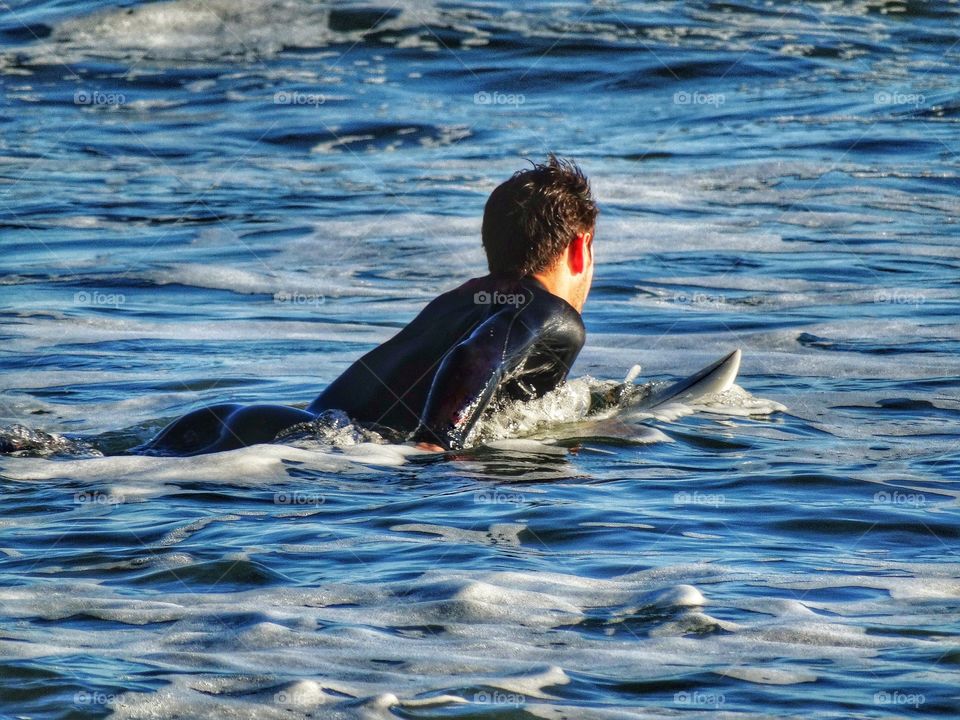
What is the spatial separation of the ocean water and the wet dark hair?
2.29 ft

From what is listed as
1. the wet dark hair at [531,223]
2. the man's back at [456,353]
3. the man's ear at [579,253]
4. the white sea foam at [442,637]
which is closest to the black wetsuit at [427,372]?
the man's back at [456,353]

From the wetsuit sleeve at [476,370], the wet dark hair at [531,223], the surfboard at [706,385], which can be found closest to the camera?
the wetsuit sleeve at [476,370]

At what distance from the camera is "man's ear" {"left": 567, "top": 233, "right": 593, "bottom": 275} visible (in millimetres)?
6066

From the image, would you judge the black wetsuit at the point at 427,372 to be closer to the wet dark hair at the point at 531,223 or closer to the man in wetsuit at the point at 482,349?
the man in wetsuit at the point at 482,349

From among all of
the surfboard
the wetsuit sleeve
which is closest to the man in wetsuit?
the wetsuit sleeve

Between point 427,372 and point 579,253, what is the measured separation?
89cm

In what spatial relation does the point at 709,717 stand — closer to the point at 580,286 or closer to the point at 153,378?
the point at 580,286

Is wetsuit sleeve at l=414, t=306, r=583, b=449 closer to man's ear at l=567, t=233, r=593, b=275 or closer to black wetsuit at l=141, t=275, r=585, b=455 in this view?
black wetsuit at l=141, t=275, r=585, b=455

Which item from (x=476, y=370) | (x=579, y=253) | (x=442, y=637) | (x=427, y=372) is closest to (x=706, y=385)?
(x=579, y=253)

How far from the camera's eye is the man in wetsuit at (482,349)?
5574 mm

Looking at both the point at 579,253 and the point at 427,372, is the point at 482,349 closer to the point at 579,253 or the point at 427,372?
the point at 427,372

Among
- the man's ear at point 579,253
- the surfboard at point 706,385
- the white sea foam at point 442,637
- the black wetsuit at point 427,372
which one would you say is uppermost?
the man's ear at point 579,253

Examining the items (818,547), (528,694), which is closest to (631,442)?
(818,547)

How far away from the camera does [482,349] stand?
5547 millimetres
